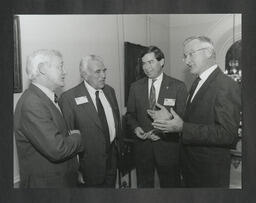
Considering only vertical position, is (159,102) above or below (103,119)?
above

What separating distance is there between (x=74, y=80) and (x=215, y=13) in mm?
975

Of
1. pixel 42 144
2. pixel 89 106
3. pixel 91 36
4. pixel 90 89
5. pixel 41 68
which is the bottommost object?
pixel 42 144

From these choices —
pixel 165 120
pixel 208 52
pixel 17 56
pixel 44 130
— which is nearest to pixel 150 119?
pixel 165 120

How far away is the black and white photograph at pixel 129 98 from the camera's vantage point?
79.4 inches

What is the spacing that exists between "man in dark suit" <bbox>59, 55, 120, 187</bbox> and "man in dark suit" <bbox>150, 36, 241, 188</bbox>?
1.03 ft

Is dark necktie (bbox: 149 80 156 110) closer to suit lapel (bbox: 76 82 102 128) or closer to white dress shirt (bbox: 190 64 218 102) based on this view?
white dress shirt (bbox: 190 64 218 102)

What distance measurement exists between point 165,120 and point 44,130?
752mm

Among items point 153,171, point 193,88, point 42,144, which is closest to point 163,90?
point 193,88

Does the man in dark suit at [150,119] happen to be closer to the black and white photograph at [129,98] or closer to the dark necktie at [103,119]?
the black and white photograph at [129,98]

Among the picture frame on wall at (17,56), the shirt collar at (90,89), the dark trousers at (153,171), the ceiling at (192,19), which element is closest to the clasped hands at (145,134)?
the dark trousers at (153,171)

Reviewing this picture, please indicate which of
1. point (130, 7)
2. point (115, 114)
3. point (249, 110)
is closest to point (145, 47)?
point (130, 7)

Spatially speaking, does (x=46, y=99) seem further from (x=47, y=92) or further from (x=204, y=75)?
(x=204, y=75)

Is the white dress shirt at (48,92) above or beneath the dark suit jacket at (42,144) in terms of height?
above

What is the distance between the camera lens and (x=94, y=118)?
2.06m
